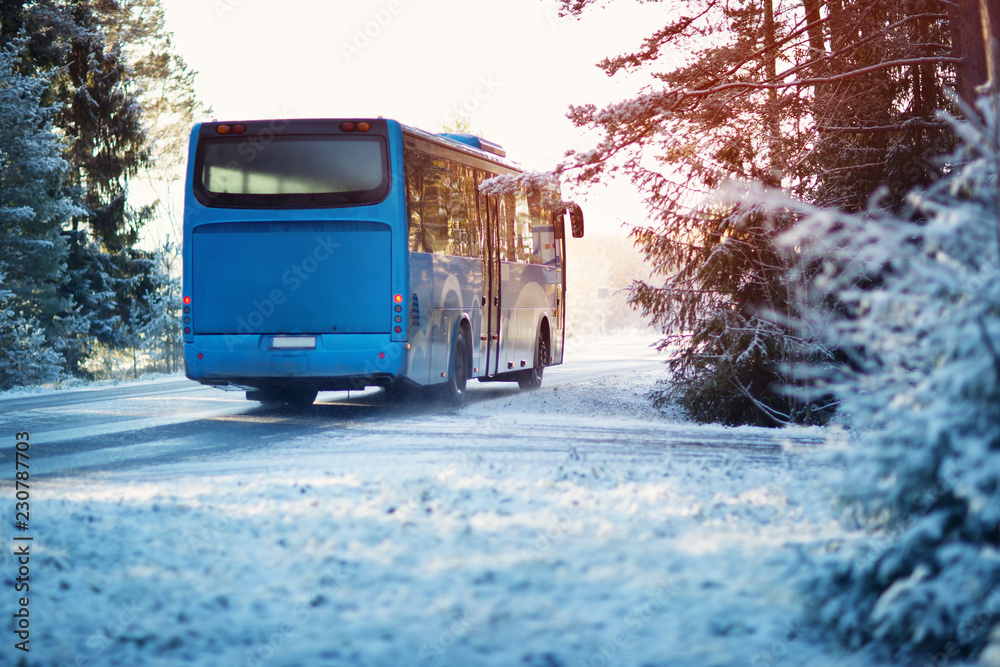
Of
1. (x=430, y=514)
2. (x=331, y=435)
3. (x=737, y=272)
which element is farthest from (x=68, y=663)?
(x=737, y=272)

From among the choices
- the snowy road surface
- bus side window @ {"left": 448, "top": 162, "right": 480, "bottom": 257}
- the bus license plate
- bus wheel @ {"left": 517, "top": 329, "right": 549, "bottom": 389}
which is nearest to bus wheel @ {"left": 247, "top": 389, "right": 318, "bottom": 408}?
the bus license plate

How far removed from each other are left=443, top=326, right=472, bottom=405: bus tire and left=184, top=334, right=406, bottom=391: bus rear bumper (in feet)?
5.44

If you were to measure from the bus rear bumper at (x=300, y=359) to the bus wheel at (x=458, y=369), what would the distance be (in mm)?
1661

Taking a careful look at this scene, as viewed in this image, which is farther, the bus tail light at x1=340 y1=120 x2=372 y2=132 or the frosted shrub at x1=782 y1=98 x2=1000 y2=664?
the bus tail light at x1=340 y1=120 x2=372 y2=132

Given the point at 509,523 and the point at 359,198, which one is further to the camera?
the point at 359,198

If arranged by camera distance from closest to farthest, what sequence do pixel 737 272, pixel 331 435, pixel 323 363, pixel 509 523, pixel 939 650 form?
pixel 939 650, pixel 509 523, pixel 331 435, pixel 323 363, pixel 737 272

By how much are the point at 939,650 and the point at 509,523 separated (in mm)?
2304

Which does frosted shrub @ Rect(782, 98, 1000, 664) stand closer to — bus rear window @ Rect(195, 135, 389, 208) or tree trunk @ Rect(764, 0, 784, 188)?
bus rear window @ Rect(195, 135, 389, 208)

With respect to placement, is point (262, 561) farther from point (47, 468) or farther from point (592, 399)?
point (592, 399)

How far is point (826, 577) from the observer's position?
361 cm

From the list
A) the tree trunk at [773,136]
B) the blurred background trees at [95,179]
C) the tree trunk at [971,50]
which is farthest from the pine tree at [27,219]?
the tree trunk at [971,50]

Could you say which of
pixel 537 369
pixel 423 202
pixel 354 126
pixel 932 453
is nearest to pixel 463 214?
pixel 423 202

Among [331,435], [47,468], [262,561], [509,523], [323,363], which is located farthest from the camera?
[323,363]

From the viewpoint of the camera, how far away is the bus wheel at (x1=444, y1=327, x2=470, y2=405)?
14031 mm
